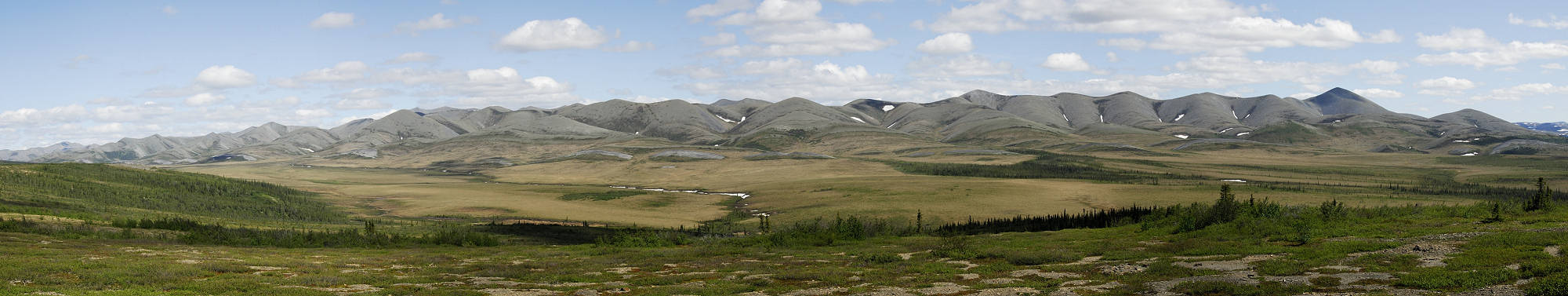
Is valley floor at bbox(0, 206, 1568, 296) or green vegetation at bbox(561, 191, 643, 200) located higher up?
valley floor at bbox(0, 206, 1568, 296)

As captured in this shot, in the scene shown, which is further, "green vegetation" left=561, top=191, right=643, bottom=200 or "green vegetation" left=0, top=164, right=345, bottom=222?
"green vegetation" left=561, top=191, right=643, bottom=200

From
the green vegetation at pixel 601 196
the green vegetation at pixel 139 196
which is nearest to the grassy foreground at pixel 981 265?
the green vegetation at pixel 139 196

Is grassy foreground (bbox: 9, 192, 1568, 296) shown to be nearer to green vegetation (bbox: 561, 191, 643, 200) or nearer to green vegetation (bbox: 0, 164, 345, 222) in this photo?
green vegetation (bbox: 0, 164, 345, 222)

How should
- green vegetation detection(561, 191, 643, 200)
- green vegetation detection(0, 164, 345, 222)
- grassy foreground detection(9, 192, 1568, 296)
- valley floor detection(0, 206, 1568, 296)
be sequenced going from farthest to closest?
green vegetation detection(561, 191, 643, 200) < green vegetation detection(0, 164, 345, 222) < grassy foreground detection(9, 192, 1568, 296) < valley floor detection(0, 206, 1568, 296)

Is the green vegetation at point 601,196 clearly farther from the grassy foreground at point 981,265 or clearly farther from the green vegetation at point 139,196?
the grassy foreground at point 981,265

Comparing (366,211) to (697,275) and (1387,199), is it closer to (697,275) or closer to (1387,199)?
(697,275)

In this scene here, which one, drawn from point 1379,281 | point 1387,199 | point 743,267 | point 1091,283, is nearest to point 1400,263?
point 1379,281

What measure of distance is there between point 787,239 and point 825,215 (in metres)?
64.3

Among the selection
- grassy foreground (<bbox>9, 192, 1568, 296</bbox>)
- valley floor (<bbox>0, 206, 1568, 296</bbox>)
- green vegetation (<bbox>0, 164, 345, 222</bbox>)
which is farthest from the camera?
green vegetation (<bbox>0, 164, 345, 222</bbox>)

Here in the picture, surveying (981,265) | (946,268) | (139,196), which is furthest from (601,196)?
(946,268)

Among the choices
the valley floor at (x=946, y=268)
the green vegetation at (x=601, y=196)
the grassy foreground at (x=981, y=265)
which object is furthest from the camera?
the green vegetation at (x=601, y=196)

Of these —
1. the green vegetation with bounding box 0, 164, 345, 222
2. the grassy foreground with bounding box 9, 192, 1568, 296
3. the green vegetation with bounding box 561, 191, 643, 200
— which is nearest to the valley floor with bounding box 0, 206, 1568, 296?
the grassy foreground with bounding box 9, 192, 1568, 296

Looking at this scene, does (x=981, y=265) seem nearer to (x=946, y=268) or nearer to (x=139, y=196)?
(x=946, y=268)

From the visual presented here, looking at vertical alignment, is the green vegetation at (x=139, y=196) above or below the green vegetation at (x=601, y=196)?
above
